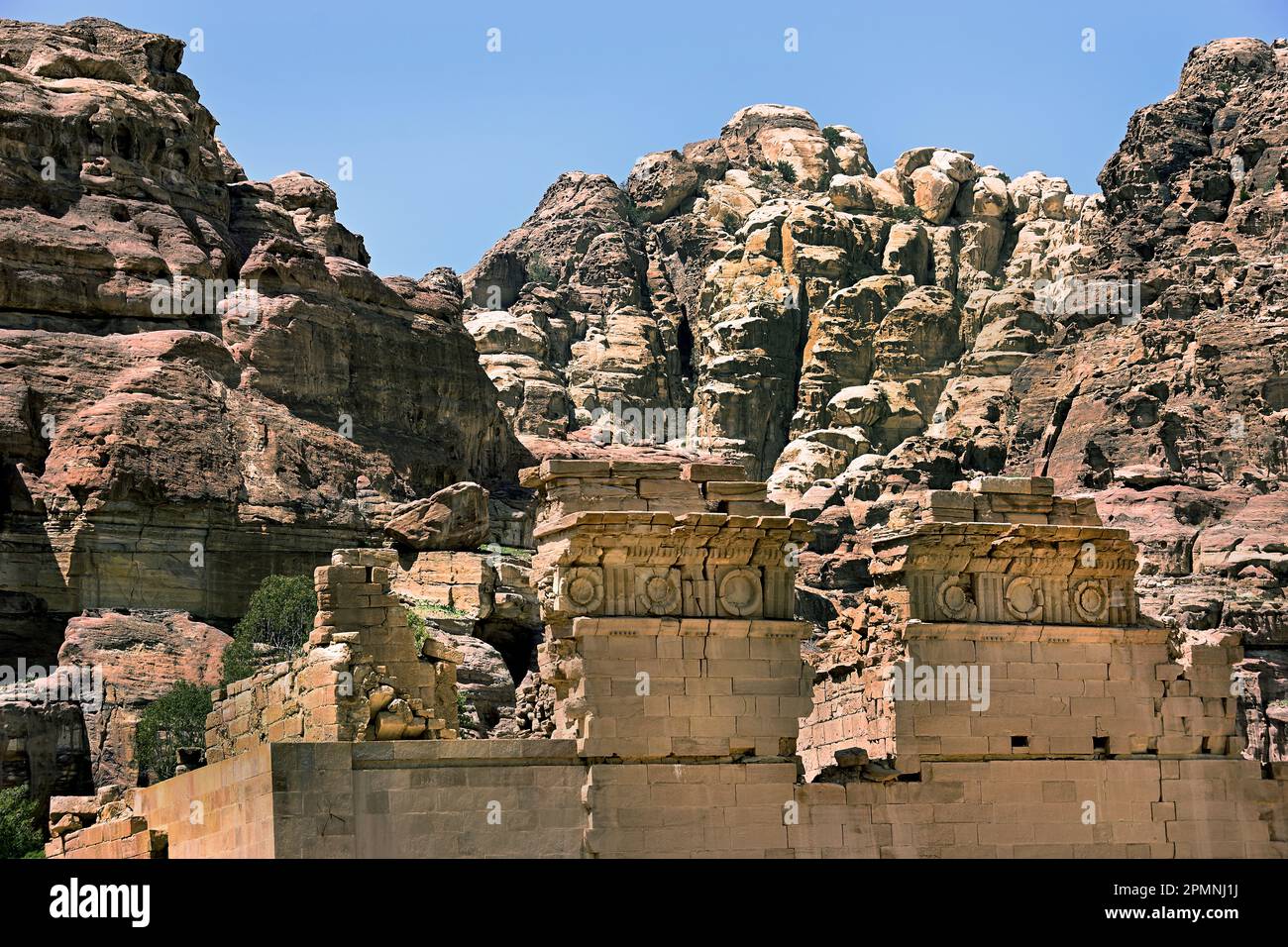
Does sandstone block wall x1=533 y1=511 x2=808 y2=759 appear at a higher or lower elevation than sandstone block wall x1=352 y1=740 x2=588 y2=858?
higher

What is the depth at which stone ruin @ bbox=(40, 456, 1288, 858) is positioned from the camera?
94.3 feet

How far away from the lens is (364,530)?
241ft

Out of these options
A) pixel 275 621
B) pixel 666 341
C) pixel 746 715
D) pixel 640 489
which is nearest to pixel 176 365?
pixel 275 621

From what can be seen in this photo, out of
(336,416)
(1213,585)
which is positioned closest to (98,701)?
(336,416)

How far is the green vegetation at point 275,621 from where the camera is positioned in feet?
196

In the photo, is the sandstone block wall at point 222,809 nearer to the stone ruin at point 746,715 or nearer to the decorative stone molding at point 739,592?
the stone ruin at point 746,715

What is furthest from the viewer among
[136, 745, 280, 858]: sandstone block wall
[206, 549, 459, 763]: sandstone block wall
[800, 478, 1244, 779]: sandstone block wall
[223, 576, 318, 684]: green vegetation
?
[223, 576, 318, 684]: green vegetation

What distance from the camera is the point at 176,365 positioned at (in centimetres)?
7275

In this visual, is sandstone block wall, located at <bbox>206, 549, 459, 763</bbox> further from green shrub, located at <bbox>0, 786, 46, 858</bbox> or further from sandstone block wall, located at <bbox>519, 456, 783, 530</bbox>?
green shrub, located at <bbox>0, 786, 46, 858</bbox>

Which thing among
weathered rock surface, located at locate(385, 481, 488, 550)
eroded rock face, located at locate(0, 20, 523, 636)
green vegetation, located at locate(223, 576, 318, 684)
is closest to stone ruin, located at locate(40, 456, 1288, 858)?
green vegetation, located at locate(223, 576, 318, 684)

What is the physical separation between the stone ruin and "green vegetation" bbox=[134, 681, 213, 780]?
1968 centimetres
